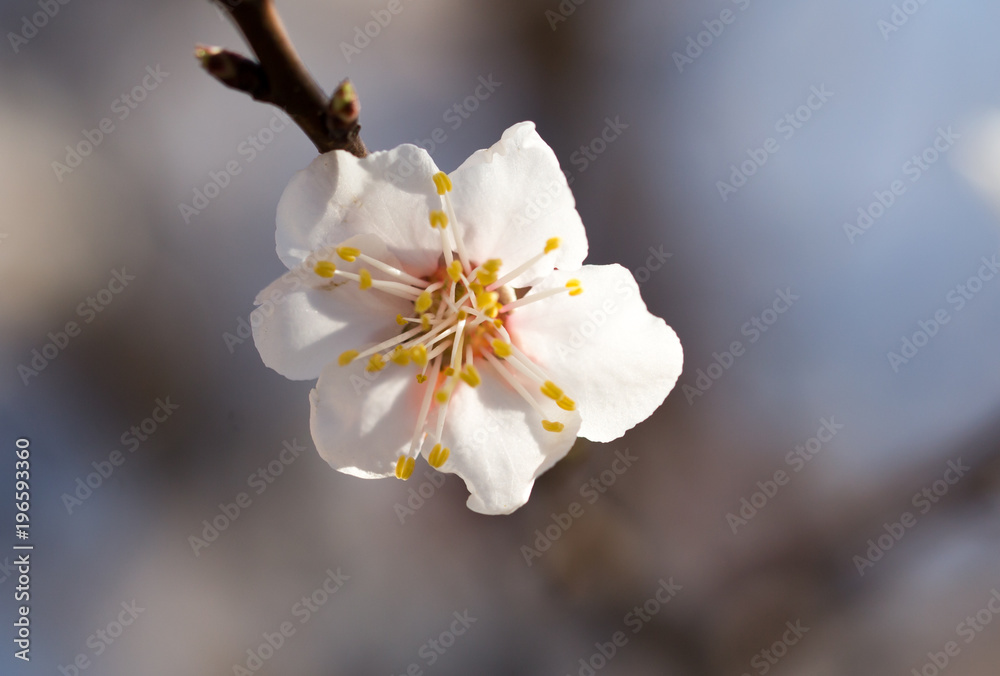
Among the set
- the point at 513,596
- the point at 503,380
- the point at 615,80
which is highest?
the point at 615,80

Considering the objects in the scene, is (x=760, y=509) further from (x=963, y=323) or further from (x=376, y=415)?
(x=376, y=415)

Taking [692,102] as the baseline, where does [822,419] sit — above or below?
below

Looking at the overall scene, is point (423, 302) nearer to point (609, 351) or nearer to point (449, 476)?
point (609, 351)

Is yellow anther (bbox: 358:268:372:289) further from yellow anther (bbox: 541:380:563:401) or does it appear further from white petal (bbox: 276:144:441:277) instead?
yellow anther (bbox: 541:380:563:401)

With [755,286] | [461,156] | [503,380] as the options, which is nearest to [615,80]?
[461,156]

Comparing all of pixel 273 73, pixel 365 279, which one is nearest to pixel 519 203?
pixel 365 279

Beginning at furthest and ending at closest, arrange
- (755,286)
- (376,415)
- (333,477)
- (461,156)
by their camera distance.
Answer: (755,286), (333,477), (461,156), (376,415)
